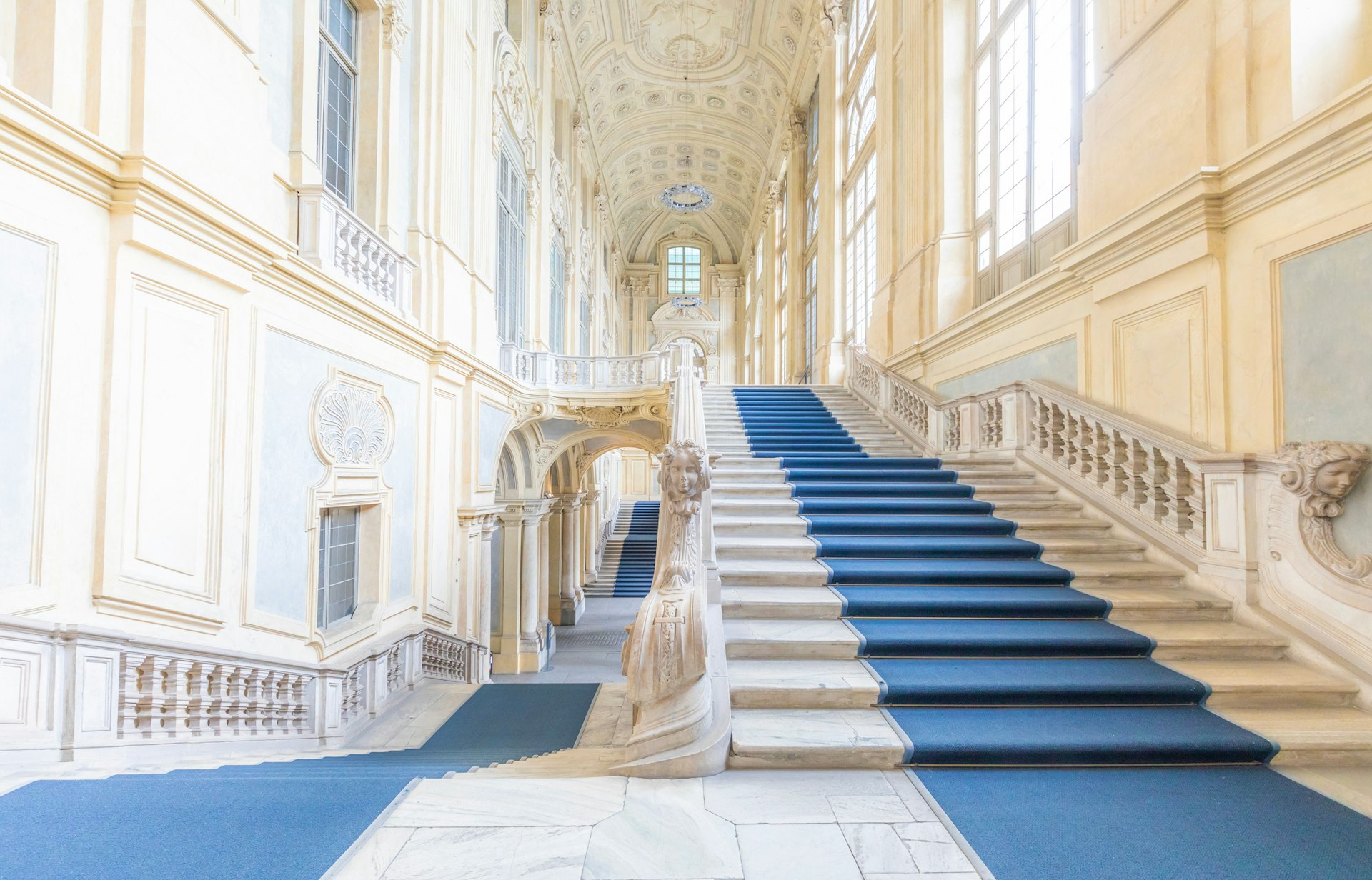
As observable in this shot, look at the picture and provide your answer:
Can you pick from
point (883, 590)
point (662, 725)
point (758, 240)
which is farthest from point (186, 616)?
point (758, 240)

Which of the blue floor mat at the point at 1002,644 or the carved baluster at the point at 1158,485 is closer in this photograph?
the blue floor mat at the point at 1002,644

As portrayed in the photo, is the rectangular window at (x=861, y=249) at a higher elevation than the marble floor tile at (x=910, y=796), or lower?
higher

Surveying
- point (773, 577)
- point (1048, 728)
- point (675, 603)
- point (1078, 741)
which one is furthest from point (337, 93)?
point (1078, 741)

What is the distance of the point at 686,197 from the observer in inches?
747

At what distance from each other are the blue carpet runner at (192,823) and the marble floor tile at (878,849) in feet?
5.49

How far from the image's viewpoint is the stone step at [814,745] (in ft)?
9.39

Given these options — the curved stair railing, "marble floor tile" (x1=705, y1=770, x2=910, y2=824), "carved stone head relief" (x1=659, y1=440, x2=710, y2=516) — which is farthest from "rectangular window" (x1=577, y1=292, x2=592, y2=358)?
"marble floor tile" (x1=705, y1=770, x2=910, y2=824)

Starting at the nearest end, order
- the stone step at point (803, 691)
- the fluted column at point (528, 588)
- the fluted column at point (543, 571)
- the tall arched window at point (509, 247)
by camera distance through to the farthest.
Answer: the stone step at point (803, 691), the tall arched window at point (509, 247), the fluted column at point (528, 588), the fluted column at point (543, 571)

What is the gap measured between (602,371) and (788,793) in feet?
33.0

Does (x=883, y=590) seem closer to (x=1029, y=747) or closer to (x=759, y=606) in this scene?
(x=759, y=606)

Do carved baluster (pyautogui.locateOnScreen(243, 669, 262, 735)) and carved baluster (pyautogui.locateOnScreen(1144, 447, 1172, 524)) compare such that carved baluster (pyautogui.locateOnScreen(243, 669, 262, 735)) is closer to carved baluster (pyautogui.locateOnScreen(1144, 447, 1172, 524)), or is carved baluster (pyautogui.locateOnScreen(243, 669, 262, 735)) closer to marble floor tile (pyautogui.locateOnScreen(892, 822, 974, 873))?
marble floor tile (pyautogui.locateOnScreen(892, 822, 974, 873))

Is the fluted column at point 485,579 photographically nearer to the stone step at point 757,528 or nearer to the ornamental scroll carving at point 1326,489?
the stone step at point 757,528

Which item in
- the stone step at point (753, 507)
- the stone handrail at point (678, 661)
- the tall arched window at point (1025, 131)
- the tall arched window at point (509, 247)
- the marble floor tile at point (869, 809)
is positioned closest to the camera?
the marble floor tile at point (869, 809)

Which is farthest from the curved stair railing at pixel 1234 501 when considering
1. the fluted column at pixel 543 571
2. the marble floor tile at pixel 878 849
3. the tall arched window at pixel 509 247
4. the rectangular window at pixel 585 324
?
the rectangular window at pixel 585 324
